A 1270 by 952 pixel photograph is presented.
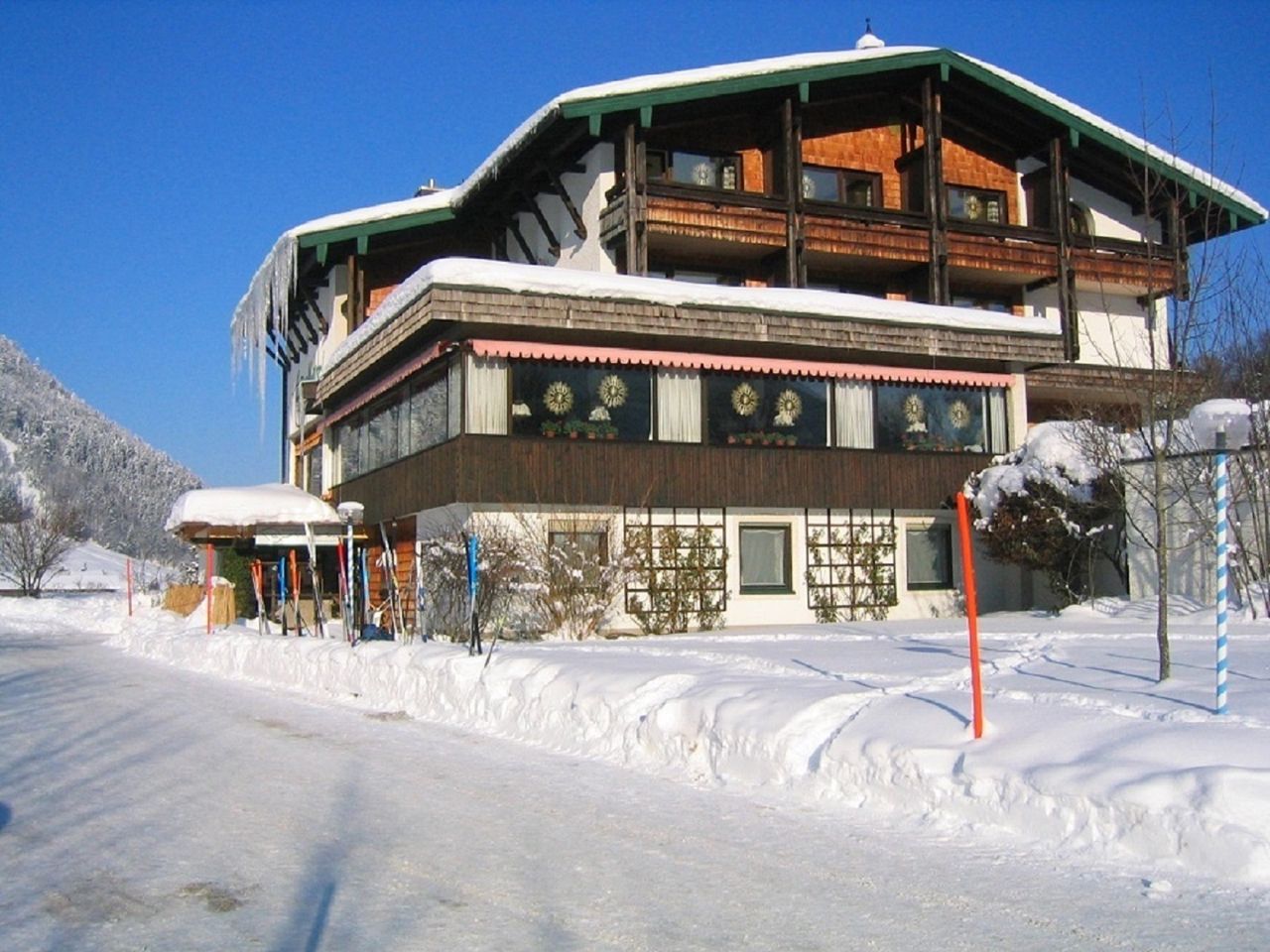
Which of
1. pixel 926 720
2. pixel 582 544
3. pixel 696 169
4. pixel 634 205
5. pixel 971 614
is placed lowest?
pixel 926 720

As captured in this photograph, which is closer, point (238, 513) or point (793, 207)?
point (793, 207)

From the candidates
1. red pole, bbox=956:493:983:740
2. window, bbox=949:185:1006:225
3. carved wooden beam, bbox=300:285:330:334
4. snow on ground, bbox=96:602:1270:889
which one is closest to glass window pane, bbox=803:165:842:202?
window, bbox=949:185:1006:225

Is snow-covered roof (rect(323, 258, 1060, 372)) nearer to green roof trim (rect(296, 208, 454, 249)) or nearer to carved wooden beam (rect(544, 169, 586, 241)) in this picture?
green roof trim (rect(296, 208, 454, 249))

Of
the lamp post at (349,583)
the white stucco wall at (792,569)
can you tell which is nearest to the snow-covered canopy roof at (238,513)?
the white stucco wall at (792,569)

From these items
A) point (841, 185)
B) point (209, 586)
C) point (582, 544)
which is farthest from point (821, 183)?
point (209, 586)

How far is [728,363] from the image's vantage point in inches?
818

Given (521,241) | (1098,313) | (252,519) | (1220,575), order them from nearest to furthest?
(1220,575)
(252,519)
(521,241)
(1098,313)

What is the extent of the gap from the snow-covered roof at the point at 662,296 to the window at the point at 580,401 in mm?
1274

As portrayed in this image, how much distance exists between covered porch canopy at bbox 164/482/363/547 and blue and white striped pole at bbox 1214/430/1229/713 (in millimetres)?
19103

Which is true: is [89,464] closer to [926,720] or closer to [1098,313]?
[1098,313]

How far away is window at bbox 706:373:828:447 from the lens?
68.8 feet

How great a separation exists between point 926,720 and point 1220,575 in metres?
2.21

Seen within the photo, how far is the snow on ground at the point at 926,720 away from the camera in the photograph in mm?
6305

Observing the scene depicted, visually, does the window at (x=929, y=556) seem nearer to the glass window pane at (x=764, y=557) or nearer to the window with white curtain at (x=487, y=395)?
the glass window pane at (x=764, y=557)
